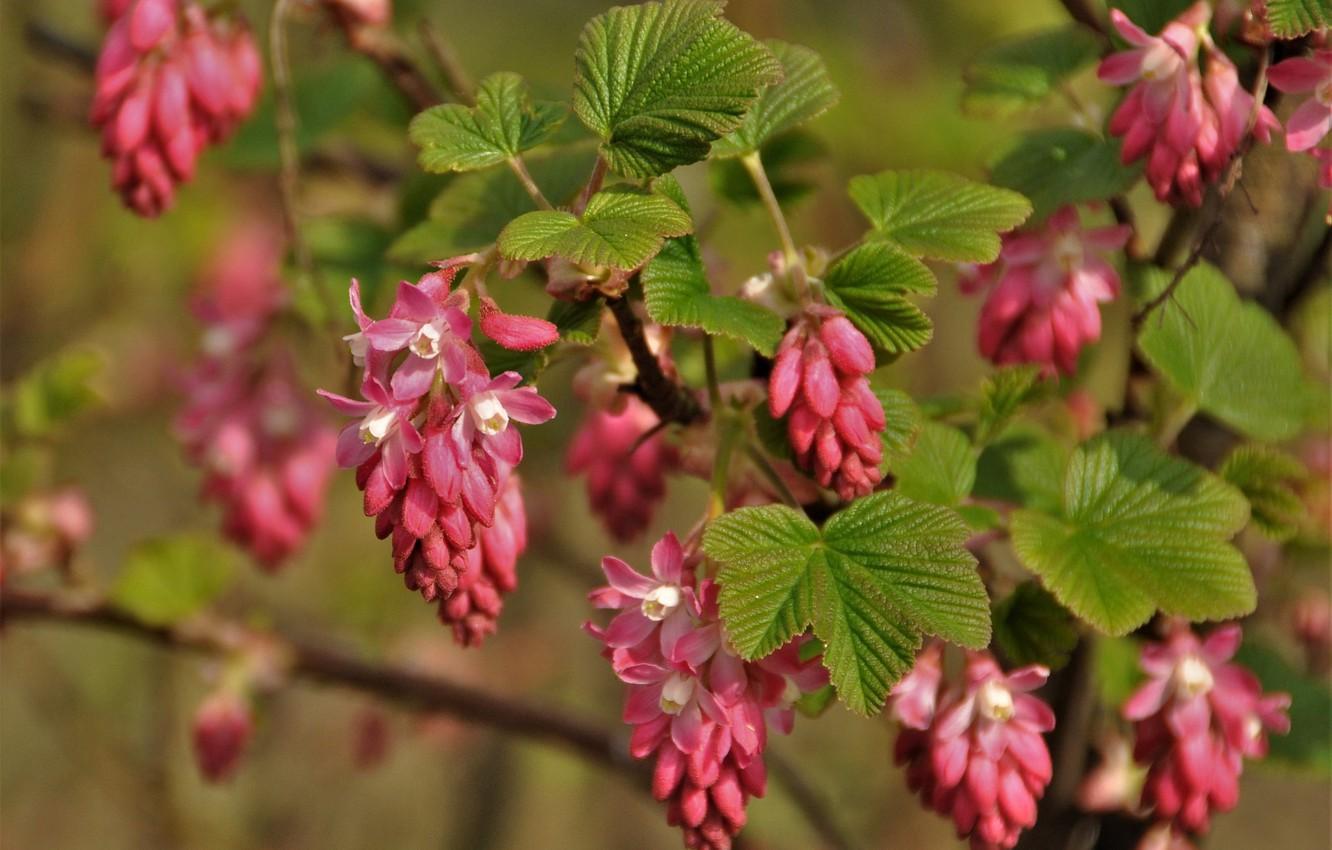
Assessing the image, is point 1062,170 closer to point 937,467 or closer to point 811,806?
point 937,467

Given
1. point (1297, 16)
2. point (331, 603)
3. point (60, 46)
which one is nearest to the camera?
point (1297, 16)

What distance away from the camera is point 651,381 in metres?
1.00

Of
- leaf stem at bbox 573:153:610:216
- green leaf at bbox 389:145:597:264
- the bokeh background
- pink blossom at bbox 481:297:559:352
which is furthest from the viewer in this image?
the bokeh background

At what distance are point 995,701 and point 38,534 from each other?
1.42 metres

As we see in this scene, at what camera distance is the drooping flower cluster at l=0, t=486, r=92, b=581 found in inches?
73.0

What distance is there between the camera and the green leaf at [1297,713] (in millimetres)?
1397

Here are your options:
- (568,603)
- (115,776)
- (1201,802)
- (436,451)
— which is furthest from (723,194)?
(568,603)

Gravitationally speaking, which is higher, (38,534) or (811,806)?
(38,534)

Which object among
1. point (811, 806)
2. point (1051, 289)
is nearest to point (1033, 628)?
point (1051, 289)

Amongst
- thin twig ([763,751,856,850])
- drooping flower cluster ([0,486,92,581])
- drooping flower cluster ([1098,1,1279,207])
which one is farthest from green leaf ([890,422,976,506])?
drooping flower cluster ([0,486,92,581])

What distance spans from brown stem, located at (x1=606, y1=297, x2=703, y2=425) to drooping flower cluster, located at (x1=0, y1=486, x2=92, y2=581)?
1162 mm

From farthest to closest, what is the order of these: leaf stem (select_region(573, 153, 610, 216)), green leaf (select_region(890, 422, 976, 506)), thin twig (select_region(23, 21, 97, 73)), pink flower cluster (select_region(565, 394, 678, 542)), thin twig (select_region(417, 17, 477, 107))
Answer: thin twig (select_region(23, 21, 97, 73))
thin twig (select_region(417, 17, 477, 107))
pink flower cluster (select_region(565, 394, 678, 542))
green leaf (select_region(890, 422, 976, 506))
leaf stem (select_region(573, 153, 610, 216))

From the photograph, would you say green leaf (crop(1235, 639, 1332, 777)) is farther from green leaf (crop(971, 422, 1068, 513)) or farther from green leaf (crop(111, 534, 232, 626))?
green leaf (crop(111, 534, 232, 626))

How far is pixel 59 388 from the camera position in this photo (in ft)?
5.91
